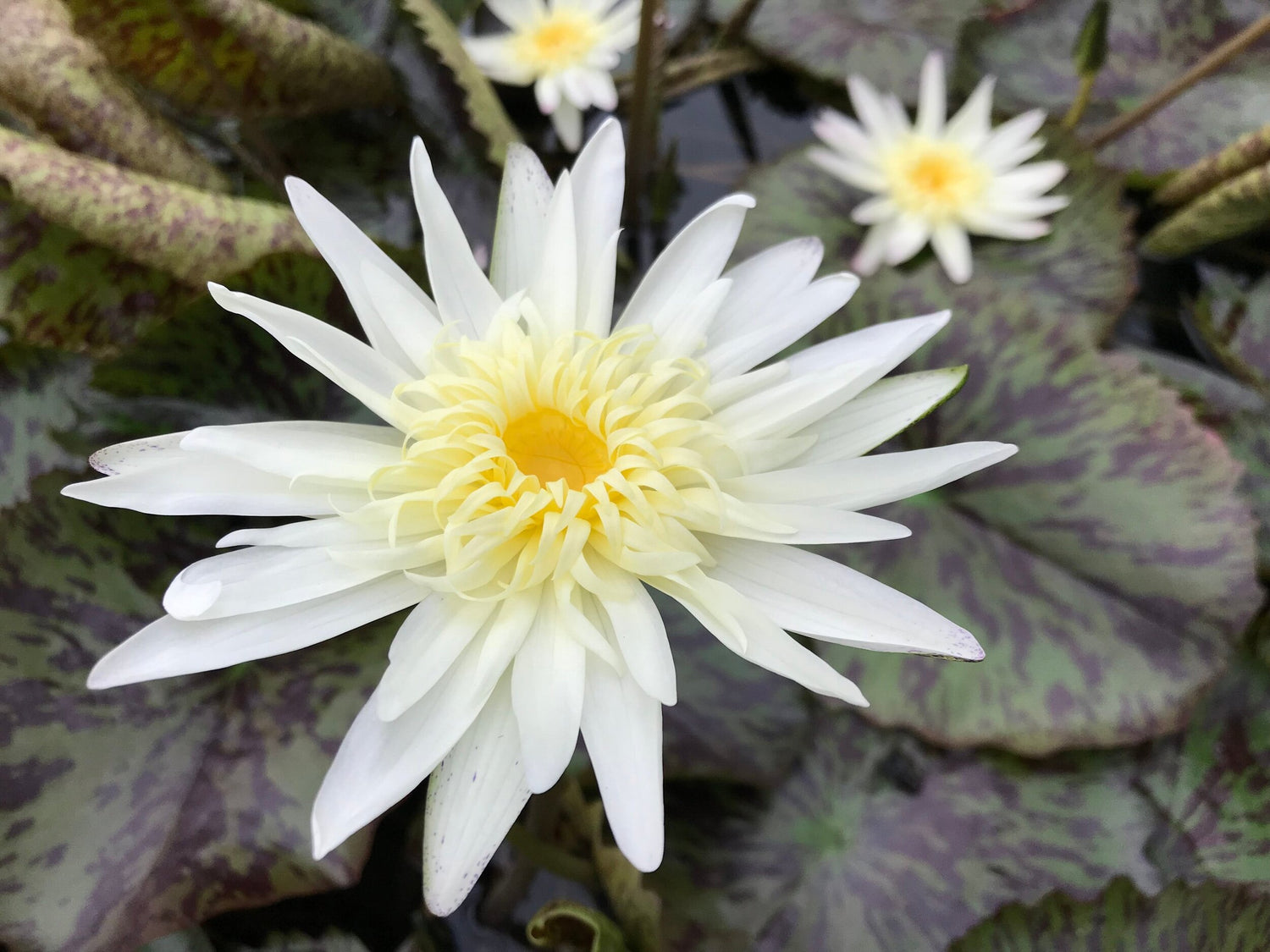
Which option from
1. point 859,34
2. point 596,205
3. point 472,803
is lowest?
point 472,803

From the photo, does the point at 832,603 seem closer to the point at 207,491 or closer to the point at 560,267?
the point at 560,267

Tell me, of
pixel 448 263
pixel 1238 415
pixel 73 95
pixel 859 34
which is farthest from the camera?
pixel 859 34

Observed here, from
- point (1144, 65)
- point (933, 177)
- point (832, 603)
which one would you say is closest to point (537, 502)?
point (832, 603)

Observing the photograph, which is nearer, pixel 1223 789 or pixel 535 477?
pixel 535 477

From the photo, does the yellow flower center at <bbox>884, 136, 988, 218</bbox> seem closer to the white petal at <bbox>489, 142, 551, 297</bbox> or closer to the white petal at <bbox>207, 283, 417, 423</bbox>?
the white petal at <bbox>489, 142, 551, 297</bbox>

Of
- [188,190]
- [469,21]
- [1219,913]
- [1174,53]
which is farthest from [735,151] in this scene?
[1219,913]

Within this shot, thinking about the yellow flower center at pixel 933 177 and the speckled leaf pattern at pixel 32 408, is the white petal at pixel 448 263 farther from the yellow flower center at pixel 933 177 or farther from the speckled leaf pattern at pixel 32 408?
the yellow flower center at pixel 933 177
